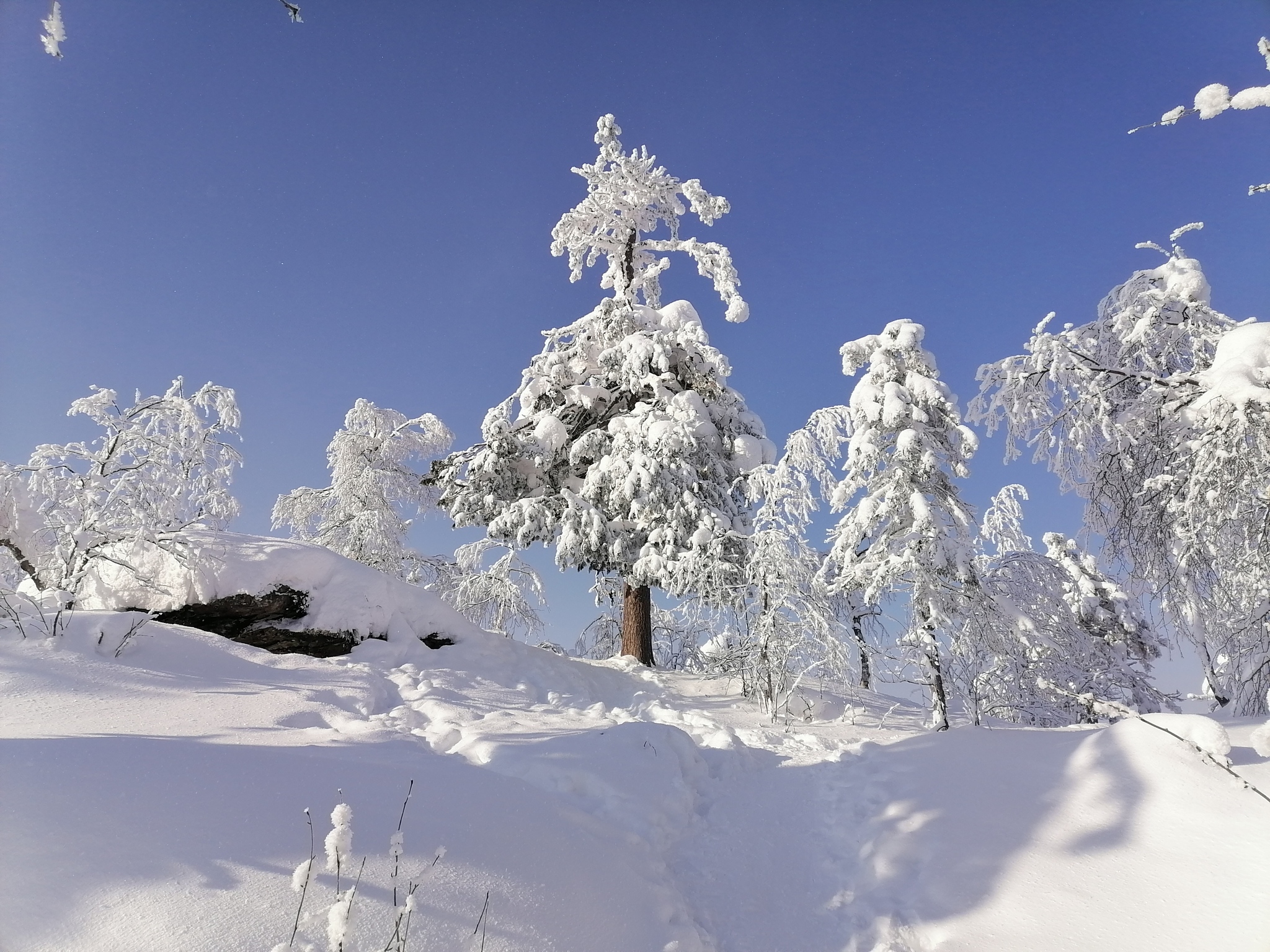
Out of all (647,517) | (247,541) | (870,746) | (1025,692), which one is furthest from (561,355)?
(1025,692)

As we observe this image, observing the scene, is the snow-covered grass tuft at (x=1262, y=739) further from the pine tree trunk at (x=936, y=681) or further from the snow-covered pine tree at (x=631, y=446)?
the snow-covered pine tree at (x=631, y=446)

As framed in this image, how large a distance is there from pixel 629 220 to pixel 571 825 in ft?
47.8

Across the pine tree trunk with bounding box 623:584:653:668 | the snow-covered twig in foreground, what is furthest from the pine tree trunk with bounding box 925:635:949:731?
the pine tree trunk with bounding box 623:584:653:668

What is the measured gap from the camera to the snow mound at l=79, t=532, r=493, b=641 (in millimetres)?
8898

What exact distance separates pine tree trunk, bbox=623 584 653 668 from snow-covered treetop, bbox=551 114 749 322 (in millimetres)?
6914

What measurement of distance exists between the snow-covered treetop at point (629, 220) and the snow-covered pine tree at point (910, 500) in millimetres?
5947

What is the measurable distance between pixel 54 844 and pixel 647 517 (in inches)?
387

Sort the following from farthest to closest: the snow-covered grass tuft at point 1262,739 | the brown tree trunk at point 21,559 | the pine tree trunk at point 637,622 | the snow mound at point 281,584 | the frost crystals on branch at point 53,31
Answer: the pine tree trunk at point 637,622, the brown tree trunk at point 21,559, the snow mound at point 281,584, the snow-covered grass tuft at point 1262,739, the frost crystals on branch at point 53,31

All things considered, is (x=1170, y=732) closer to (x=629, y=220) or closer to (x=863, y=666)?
(x=863, y=666)

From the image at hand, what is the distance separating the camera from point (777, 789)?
6.14m

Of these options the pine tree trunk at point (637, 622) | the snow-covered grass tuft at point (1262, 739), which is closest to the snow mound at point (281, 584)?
the pine tree trunk at point (637, 622)

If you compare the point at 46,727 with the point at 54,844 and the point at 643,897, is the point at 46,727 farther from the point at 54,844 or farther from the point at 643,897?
the point at 643,897

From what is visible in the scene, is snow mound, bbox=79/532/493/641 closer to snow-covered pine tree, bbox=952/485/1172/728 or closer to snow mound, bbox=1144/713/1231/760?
snow-covered pine tree, bbox=952/485/1172/728

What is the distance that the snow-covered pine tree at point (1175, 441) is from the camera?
22.2 ft
